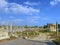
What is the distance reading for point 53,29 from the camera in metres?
67.5

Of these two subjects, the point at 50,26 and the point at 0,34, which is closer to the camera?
the point at 0,34

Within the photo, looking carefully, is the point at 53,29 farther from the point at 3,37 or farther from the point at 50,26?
the point at 3,37

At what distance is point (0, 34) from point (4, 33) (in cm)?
206

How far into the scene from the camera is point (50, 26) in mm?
67250

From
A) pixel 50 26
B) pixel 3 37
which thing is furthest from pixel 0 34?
pixel 50 26

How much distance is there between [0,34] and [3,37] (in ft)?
4.55

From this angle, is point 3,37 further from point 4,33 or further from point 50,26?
point 50,26

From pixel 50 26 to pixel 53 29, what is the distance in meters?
1.80

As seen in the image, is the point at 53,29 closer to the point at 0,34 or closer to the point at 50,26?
the point at 50,26

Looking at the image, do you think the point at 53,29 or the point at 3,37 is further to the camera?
the point at 53,29

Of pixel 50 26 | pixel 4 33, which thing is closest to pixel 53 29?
pixel 50 26

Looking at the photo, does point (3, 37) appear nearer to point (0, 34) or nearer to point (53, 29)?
point (0, 34)

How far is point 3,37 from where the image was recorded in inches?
1638

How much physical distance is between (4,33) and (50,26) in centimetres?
2893
